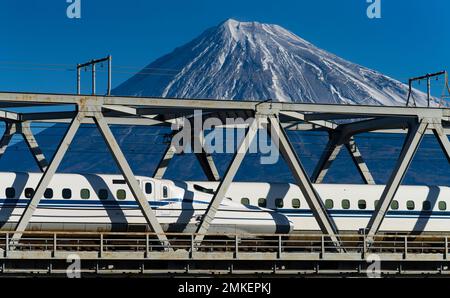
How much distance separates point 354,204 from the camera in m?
74.2

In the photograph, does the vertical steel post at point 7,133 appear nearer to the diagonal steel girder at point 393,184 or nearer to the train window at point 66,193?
the train window at point 66,193

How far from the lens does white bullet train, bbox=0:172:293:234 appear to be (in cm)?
6297

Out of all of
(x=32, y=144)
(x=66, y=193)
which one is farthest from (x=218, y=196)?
(x=32, y=144)

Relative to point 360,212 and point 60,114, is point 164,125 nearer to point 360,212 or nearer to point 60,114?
point 60,114

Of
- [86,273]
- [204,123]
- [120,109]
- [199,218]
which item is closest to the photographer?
[86,273]

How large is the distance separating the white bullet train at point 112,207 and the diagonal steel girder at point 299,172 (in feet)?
18.3

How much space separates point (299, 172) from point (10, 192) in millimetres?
15690

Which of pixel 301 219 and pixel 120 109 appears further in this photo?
pixel 301 219

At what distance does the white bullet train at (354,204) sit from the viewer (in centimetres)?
7131

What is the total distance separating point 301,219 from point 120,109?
54.6 feet

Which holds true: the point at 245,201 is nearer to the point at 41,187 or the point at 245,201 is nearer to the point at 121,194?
the point at 121,194

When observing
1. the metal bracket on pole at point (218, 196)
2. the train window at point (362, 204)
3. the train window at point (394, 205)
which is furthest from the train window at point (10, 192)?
the train window at point (394, 205)
